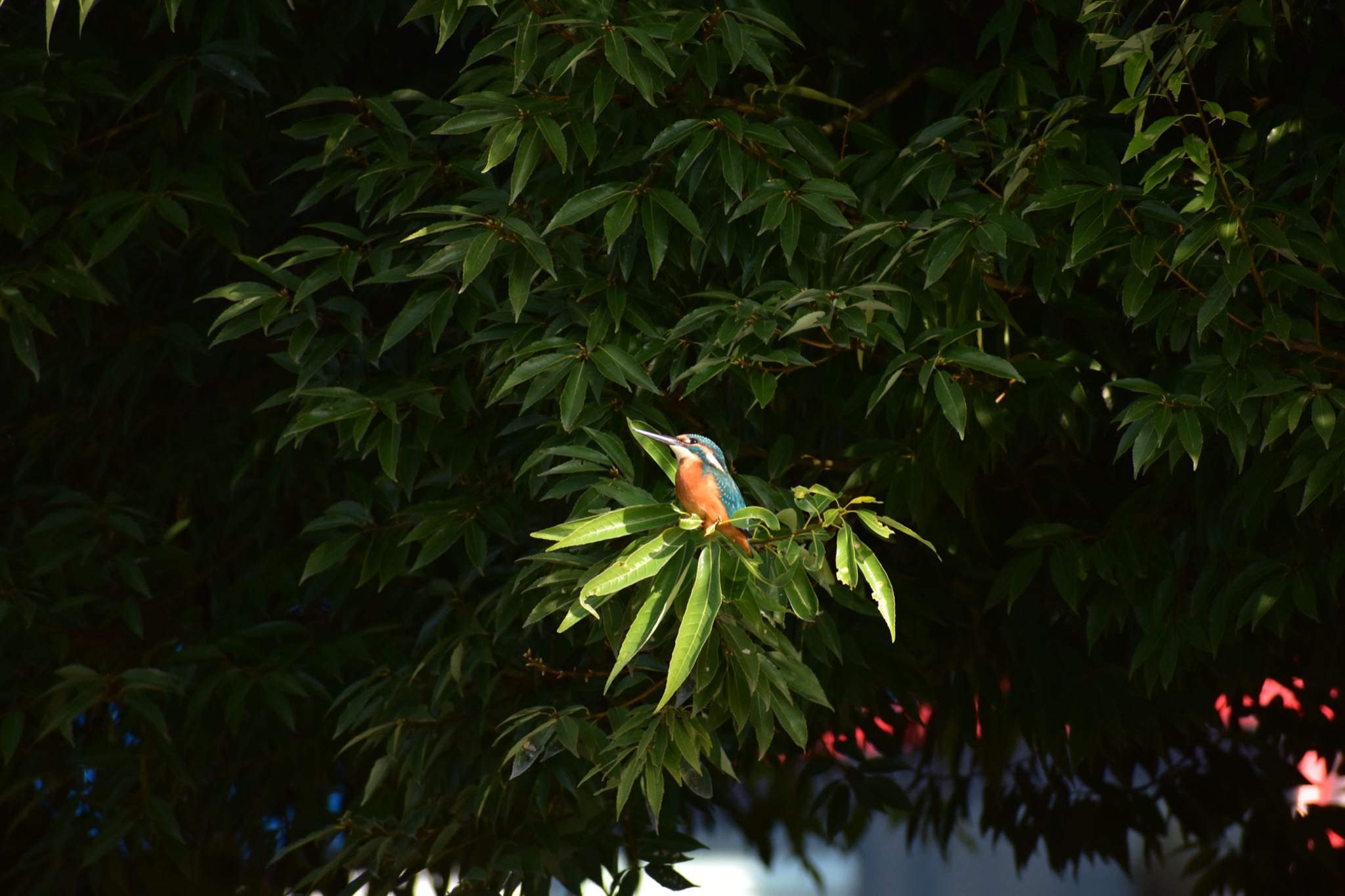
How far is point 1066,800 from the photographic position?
3.64m

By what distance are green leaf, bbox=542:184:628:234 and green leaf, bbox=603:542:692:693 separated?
2.48ft

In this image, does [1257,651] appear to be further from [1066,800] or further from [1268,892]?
[1268,892]

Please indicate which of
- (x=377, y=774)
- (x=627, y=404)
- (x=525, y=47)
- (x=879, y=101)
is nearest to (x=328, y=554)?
(x=377, y=774)

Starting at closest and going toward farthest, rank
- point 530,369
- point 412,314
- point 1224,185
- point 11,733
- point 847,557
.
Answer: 1. point 847,557
2. point 1224,185
3. point 530,369
4. point 412,314
5. point 11,733

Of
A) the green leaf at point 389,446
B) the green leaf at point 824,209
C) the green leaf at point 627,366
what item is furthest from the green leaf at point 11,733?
the green leaf at point 824,209

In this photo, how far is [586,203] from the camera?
2.14m

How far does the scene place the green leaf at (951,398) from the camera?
2.01 m

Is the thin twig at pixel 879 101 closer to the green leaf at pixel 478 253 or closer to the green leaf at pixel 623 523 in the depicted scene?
the green leaf at pixel 478 253

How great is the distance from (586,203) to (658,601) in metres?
0.84

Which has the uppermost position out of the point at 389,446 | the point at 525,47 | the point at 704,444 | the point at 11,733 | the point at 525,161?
the point at 525,47

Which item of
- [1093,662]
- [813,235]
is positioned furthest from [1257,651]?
[813,235]

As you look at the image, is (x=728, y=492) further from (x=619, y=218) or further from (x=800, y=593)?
(x=619, y=218)

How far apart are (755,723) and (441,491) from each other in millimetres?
975

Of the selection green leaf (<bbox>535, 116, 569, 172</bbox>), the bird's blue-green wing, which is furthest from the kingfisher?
green leaf (<bbox>535, 116, 569, 172</bbox>)
